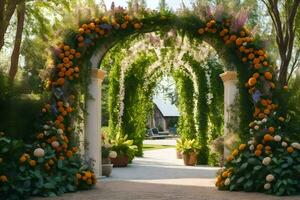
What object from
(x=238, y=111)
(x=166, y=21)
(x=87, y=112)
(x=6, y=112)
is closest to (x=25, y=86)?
(x=6, y=112)

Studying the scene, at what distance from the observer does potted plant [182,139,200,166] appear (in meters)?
15.2

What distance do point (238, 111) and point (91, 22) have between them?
10.2 feet

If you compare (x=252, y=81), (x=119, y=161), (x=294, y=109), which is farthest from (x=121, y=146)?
(x=294, y=109)

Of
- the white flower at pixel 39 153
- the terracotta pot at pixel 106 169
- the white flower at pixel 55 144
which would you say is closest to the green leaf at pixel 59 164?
the white flower at pixel 55 144

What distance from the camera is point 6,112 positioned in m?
8.11

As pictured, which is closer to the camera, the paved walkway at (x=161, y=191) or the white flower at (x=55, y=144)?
the paved walkway at (x=161, y=191)

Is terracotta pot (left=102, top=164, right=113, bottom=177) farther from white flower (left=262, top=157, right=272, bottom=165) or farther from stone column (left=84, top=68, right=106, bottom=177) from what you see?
white flower (left=262, top=157, right=272, bottom=165)

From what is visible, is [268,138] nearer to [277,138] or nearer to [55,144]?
[277,138]

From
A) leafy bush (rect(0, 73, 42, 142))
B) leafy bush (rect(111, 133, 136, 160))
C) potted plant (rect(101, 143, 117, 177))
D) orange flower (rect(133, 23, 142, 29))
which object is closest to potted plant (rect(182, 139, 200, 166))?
leafy bush (rect(111, 133, 136, 160))

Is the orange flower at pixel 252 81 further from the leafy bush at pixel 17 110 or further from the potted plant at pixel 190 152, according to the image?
the potted plant at pixel 190 152

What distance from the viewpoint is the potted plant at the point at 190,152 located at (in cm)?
1521

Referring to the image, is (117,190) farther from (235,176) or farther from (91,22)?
(91,22)

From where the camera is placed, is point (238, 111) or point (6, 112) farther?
point (238, 111)

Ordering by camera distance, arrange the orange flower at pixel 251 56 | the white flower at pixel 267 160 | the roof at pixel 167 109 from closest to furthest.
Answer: the white flower at pixel 267 160 → the orange flower at pixel 251 56 → the roof at pixel 167 109
